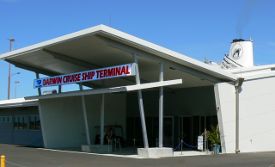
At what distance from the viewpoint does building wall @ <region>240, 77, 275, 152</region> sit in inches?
1100

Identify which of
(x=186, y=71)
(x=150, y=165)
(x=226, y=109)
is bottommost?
(x=150, y=165)

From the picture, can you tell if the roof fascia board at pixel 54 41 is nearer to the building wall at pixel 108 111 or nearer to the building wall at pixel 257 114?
the building wall at pixel 108 111

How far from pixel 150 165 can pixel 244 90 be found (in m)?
9.30

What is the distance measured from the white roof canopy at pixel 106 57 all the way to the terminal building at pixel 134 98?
1.9 inches

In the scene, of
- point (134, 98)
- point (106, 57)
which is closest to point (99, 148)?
point (106, 57)

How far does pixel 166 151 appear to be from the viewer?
25.5 meters

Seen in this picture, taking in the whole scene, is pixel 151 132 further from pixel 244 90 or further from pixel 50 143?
pixel 244 90

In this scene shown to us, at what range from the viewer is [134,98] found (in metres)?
38.1

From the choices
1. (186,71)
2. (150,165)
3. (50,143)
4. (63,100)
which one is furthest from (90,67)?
(150,165)

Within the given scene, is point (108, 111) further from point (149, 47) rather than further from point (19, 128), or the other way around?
point (149, 47)

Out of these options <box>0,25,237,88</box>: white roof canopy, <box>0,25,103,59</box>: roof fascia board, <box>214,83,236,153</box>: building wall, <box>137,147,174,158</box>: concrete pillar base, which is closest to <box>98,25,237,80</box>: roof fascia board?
<box>0,25,237,88</box>: white roof canopy

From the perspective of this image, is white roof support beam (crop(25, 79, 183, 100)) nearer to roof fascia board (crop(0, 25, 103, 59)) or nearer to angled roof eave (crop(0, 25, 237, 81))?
angled roof eave (crop(0, 25, 237, 81))

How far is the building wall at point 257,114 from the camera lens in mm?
27938

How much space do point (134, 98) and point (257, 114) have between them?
11.9 metres
